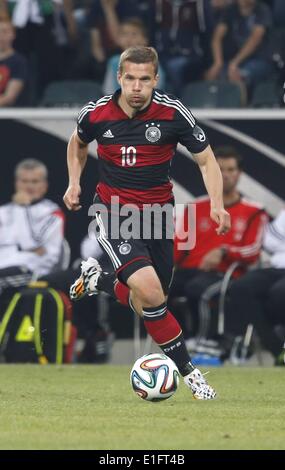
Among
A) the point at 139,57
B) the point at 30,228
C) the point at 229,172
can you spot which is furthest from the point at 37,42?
the point at 139,57

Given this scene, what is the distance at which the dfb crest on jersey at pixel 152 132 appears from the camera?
9055mm

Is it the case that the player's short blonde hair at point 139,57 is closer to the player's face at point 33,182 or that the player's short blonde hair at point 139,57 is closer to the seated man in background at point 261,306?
the seated man in background at point 261,306

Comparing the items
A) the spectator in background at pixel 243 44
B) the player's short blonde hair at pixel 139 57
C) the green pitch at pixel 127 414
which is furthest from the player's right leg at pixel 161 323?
the spectator in background at pixel 243 44

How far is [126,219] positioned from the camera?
29.8ft

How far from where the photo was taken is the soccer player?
8836 millimetres

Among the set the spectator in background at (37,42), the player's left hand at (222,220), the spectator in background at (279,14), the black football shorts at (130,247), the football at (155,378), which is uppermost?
the spectator in background at (279,14)

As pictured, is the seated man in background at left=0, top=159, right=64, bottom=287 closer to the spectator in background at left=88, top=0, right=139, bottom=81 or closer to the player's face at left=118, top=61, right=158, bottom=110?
the spectator in background at left=88, top=0, right=139, bottom=81

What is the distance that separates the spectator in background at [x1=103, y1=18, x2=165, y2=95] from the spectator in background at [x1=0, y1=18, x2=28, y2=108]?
947 mm

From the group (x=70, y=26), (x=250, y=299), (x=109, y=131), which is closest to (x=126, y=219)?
(x=109, y=131)

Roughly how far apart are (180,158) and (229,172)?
3.76 feet

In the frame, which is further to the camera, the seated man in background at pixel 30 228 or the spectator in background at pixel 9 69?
the spectator in background at pixel 9 69

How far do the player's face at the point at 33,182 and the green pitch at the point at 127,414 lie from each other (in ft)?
9.21
